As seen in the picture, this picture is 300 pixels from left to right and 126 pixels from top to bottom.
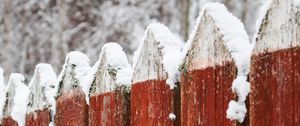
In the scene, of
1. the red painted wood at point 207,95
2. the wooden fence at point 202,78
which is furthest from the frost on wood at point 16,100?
the red painted wood at point 207,95

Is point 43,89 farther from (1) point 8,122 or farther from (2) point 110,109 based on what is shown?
(2) point 110,109

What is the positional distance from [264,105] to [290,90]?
0.08 m

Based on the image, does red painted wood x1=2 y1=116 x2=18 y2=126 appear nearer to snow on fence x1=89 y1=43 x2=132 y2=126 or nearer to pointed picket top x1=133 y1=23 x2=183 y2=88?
snow on fence x1=89 y1=43 x2=132 y2=126

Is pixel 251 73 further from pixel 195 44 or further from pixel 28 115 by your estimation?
pixel 28 115

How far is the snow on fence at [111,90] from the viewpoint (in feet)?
6.01

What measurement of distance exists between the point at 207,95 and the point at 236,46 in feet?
0.44

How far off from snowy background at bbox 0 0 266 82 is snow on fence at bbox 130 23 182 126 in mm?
5083

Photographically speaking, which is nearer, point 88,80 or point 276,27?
point 276,27

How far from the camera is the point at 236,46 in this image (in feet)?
4.56

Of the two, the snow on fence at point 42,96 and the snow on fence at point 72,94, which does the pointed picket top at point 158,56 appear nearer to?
the snow on fence at point 72,94

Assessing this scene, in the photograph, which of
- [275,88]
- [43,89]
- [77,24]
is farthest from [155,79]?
[77,24]

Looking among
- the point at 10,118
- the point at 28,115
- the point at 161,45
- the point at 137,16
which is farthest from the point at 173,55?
the point at 137,16

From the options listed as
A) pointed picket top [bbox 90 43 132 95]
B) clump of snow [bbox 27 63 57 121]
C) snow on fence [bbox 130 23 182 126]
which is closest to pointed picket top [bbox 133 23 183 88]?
snow on fence [bbox 130 23 182 126]

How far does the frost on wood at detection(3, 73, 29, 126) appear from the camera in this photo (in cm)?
271
